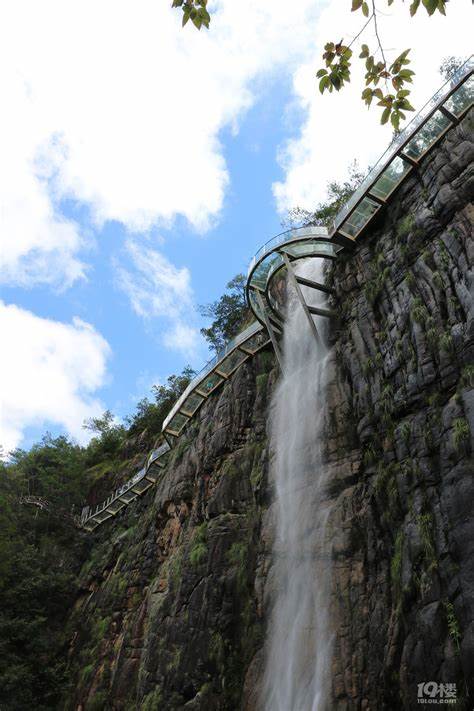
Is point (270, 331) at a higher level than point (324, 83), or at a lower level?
higher

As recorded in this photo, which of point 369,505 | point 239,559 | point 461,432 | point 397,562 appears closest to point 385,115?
point 461,432

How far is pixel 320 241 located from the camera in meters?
17.5

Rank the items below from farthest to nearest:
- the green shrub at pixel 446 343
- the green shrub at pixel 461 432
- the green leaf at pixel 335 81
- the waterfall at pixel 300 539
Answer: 1. the waterfall at pixel 300 539
2. the green shrub at pixel 446 343
3. the green shrub at pixel 461 432
4. the green leaf at pixel 335 81

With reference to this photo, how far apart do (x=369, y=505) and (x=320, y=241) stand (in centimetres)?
842

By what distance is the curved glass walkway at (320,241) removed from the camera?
14302 millimetres

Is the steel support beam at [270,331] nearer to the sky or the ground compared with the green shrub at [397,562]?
nearer to the sky

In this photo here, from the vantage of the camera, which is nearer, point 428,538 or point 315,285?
point 428,538

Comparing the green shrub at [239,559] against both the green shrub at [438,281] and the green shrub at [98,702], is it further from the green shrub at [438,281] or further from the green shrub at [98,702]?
the green shrub at [438,281]

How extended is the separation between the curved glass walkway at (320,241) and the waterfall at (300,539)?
136 centimetres

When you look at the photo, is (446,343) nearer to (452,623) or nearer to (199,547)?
(452,623)

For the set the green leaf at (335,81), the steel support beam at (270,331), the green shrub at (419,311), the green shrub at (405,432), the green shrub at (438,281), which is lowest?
the green leaf at (335,81)

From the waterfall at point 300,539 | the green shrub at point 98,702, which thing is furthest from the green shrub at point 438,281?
the green shrub at point 98,702

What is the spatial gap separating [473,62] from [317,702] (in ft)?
48.2

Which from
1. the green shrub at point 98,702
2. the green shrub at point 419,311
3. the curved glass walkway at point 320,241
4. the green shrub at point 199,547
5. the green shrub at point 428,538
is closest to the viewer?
the green shrub at point 428,538
